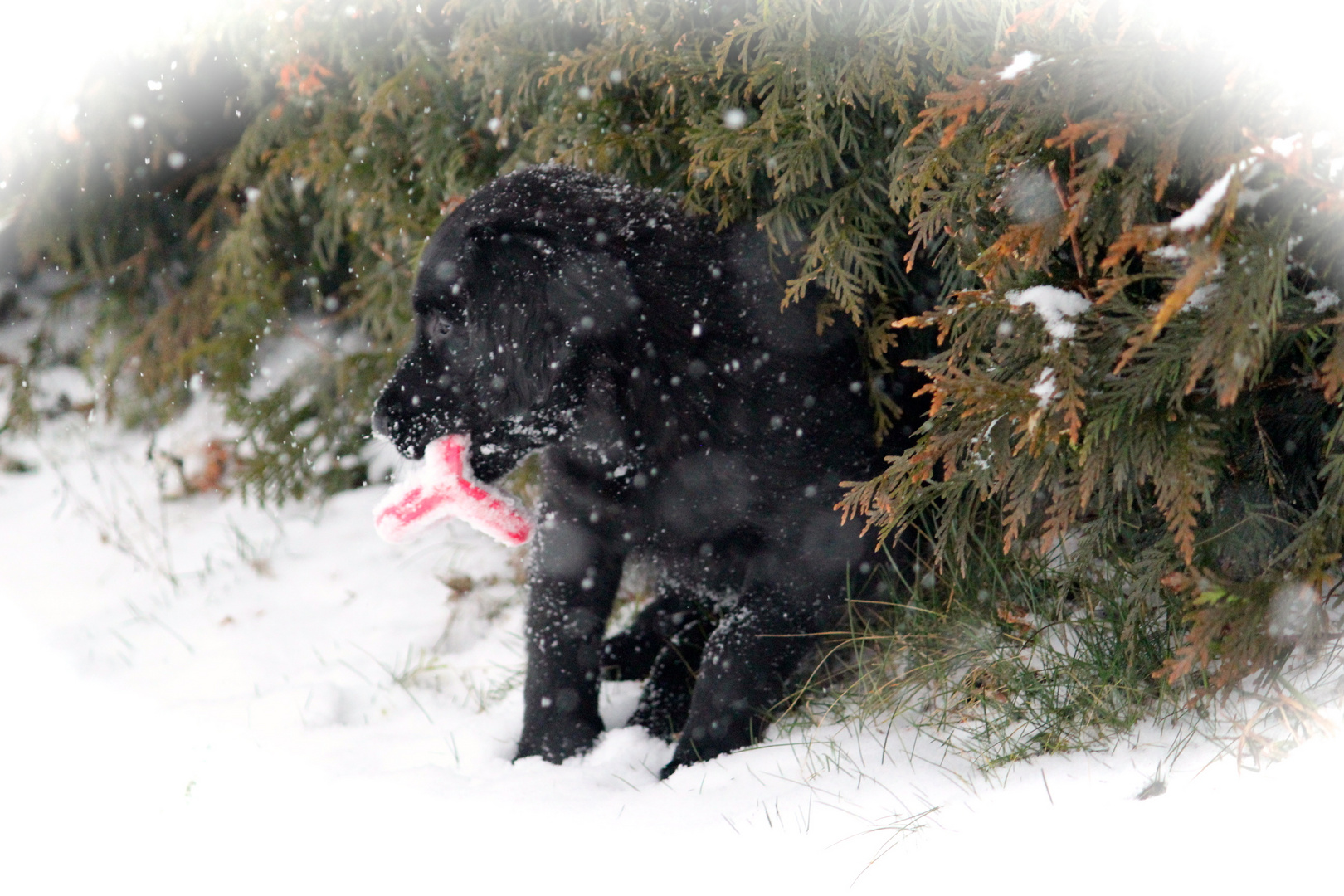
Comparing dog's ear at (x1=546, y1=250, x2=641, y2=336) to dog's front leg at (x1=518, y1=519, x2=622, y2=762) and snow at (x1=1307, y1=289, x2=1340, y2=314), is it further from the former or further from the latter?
snow at (x1=1307, y1=289, x2=1340, y2=314)

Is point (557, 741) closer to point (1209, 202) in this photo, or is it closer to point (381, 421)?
point (381, 421)

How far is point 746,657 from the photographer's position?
230cm

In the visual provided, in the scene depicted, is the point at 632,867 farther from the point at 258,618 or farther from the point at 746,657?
the point at 258,618

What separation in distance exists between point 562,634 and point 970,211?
138 centimetres

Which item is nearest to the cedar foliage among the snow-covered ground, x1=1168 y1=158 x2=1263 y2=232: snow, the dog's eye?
x1=1168 y1=158 x2=1263 y2=232: snow

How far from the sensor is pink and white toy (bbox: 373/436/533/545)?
224 centimetres

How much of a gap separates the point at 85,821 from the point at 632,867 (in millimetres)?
1336

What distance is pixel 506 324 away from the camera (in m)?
2.09

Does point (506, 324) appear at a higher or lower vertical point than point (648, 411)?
higher

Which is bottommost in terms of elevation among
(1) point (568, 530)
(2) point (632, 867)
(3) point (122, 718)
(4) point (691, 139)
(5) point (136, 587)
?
(5) point (136, 587)

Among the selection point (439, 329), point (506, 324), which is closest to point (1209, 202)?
point (506, 324)

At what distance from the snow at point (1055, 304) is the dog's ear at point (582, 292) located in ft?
2.65

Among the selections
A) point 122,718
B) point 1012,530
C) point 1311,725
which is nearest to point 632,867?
point 1012,530

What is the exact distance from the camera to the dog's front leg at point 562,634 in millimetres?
2432
